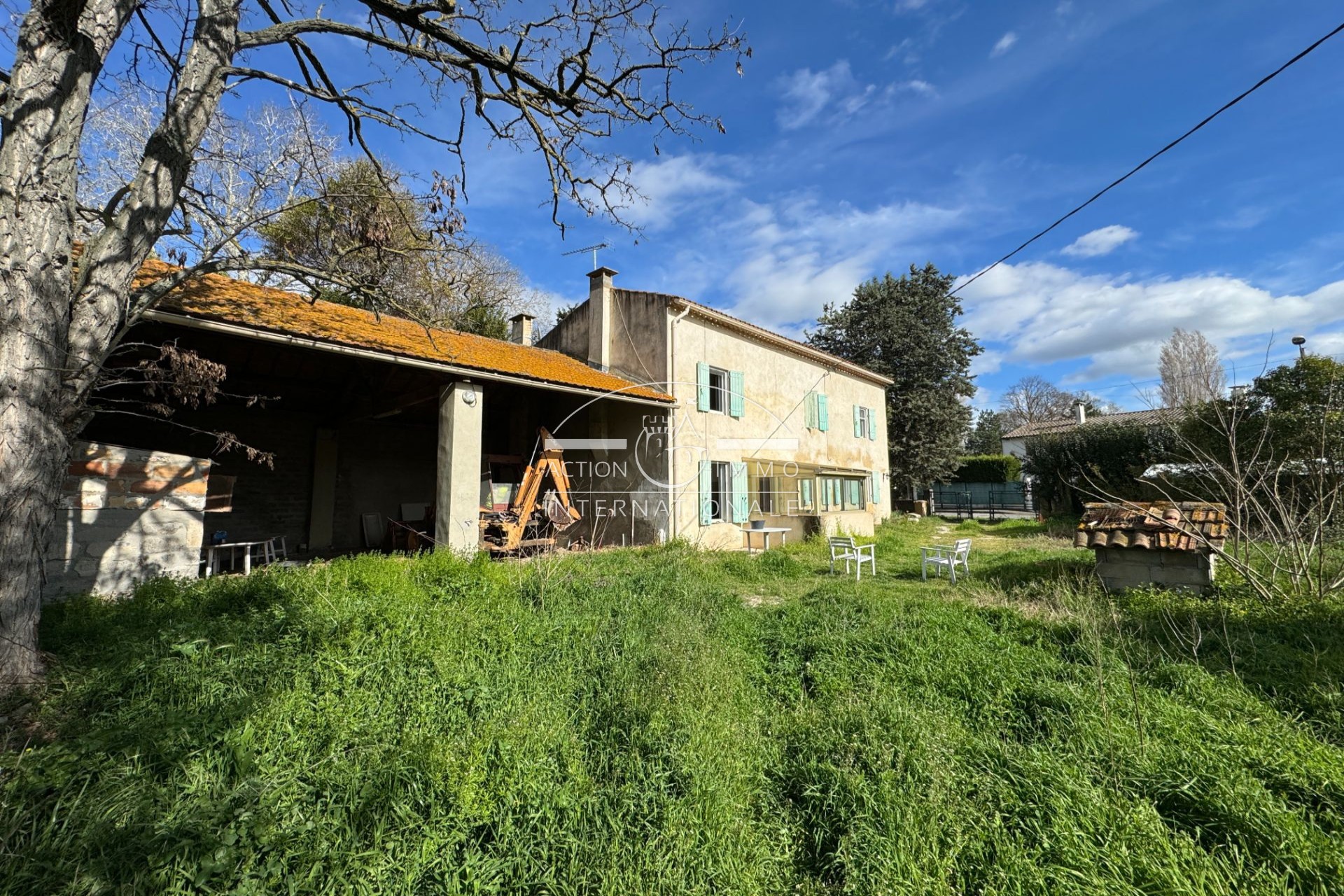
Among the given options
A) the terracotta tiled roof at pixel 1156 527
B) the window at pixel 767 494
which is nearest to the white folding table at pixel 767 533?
the window at pixel 767 494

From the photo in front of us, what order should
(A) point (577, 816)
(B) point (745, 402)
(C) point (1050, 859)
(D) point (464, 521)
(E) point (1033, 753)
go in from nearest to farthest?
(C) point (1050, 859) < (A) point (577, 816) < (E) point (1033, 753) < (D) point (464, 521) < (B) point (745, 402)

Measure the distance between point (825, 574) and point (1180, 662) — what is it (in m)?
5.06

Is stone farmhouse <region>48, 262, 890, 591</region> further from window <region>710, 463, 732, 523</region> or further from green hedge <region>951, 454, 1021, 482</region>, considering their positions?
green hedge <region>951, 454, 1021, 482</region>

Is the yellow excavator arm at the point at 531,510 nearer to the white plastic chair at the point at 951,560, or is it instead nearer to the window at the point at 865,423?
the white plastic chair at the point at 951,560

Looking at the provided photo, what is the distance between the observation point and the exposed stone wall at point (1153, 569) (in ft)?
18.8

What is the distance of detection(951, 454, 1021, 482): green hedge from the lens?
26.8 meters

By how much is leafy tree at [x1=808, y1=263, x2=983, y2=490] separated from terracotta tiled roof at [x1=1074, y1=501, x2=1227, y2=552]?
16.0m

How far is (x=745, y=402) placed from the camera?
40.2 ft

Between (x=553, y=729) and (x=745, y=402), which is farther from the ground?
(x=745, y=402)

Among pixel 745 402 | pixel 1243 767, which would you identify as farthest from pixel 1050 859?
pixel 745 402

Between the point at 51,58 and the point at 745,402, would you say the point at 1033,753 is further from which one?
the point at 745,402

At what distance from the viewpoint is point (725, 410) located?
464 inches

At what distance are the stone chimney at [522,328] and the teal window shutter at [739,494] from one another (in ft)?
20.0

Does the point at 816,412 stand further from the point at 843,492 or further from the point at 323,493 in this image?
the point at 323,493
